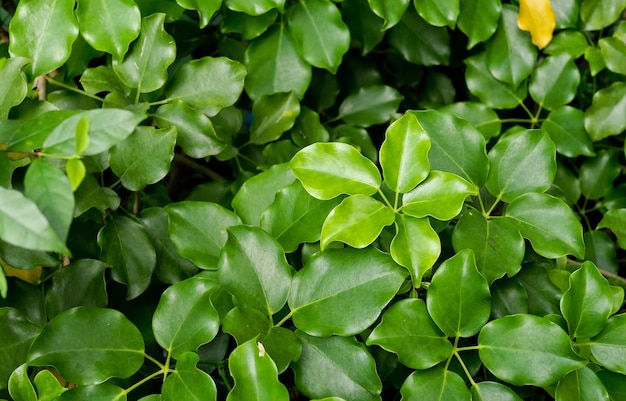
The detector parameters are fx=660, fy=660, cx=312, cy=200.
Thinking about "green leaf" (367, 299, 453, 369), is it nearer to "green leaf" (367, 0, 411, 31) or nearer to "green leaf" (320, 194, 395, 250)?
"green leaf" (320, 194, 395, 250)

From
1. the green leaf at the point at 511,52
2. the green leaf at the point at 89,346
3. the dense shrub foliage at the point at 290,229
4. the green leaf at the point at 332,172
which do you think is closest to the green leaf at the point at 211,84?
the dense shrub foliage at the point at 290,229

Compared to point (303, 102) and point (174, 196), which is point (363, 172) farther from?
point (174, 196)

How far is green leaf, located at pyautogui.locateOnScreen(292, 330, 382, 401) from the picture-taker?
725 millimetres

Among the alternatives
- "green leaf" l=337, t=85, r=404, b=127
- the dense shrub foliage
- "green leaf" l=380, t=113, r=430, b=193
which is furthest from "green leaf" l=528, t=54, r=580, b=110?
"green leaf" l=380, t=113, r=430, b=193

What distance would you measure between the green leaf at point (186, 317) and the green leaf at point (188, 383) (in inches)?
1.2

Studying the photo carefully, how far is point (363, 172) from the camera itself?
2.53 feet

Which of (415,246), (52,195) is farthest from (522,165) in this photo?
(52,195)

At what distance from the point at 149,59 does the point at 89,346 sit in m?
0.40

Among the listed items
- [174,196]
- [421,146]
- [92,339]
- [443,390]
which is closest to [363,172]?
[421,146]

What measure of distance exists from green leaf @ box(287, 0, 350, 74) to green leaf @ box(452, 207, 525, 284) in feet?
1.21

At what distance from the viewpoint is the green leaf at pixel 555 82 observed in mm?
1103

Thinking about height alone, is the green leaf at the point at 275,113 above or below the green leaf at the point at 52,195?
below

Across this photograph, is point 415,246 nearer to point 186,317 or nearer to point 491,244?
point 491,244

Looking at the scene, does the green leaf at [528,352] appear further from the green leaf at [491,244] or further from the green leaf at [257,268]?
the green leaf at [257,268]
